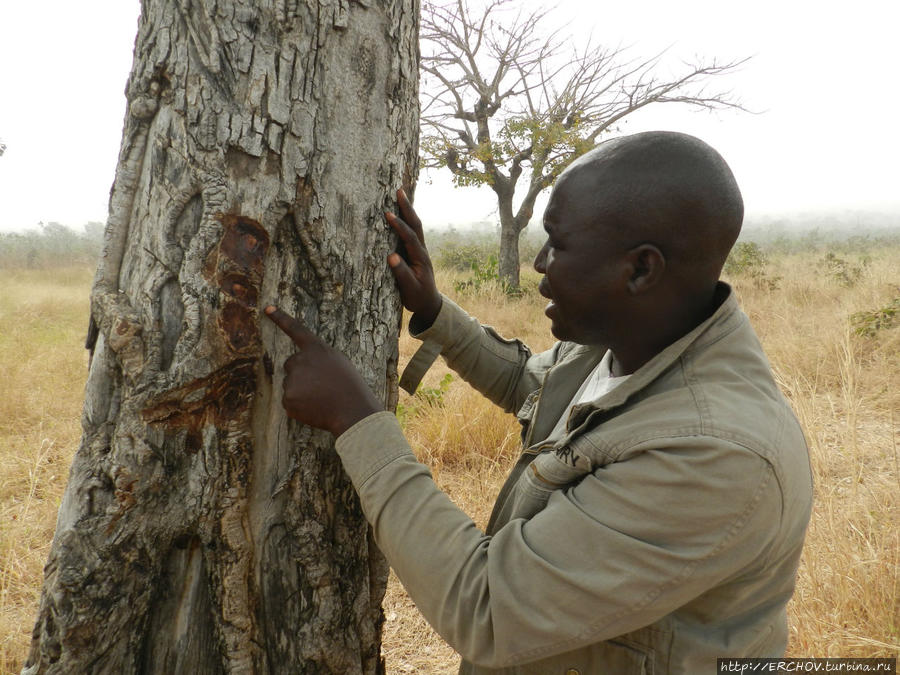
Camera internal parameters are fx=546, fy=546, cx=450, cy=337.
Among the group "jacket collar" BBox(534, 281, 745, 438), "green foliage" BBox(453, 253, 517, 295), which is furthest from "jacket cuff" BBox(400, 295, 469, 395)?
"green foliage" BBox(453, 253, 517, 295)

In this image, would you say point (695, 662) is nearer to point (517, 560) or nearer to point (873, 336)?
point (517, 560)

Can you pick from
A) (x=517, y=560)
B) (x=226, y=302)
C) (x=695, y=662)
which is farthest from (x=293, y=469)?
(x=695, y=662)

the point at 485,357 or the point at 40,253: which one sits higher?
the point at 40,253

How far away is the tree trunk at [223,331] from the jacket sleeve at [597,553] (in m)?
0.42

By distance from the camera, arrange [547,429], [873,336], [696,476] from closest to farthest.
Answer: [696,476] → [547,429] → [873,336]

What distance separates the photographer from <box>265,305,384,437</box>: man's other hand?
1.13 metres

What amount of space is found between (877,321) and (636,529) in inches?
231

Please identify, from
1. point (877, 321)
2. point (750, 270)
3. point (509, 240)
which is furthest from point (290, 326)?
point (750, 270)

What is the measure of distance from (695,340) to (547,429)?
1.62 ft

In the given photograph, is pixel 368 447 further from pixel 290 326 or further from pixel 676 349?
pixel 676 349

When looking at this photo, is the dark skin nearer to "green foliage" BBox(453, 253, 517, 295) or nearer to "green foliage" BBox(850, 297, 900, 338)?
"green foliage" BBox(850, 297, 900, 338)

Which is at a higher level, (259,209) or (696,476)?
(259,209)

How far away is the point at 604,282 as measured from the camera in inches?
44.6

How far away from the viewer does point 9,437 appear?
3.79 m
